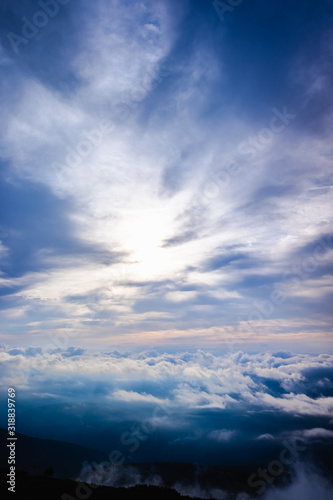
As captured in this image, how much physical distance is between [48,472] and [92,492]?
20359 millimetres

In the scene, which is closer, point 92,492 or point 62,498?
point 62,498

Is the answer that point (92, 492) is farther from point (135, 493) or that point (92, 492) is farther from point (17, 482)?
point (17, 482)

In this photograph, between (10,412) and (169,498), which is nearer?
(10,412)

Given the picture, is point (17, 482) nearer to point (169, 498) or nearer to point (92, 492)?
point (92, 492)

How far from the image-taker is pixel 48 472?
6175 cm

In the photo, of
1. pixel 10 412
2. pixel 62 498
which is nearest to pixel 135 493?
pixel 62 498

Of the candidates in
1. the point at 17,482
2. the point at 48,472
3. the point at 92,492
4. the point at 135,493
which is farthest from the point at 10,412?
the point at 48,472

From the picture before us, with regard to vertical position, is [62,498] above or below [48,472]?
above

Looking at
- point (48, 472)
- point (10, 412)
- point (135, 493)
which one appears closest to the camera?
point (10, 412)

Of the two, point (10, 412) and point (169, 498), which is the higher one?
point (10, 412)

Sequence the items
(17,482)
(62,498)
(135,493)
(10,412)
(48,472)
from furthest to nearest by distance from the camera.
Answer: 1. (48,472)
2. (135,493)
3. (17,482)
4. (62,498)
5. (10,412)

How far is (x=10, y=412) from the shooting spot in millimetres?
40812

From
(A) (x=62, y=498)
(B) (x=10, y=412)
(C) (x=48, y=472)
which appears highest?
(B) (x=10, y=412)

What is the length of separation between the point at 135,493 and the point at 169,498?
6.89 meters
